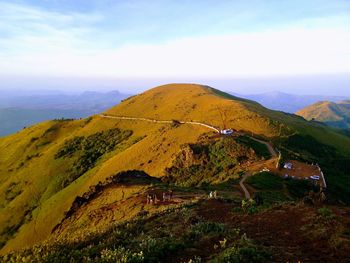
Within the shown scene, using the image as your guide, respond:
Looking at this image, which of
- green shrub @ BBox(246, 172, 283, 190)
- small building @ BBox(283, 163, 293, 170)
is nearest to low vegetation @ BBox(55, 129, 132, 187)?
small building @ BBox(283, 163, 293, 170)

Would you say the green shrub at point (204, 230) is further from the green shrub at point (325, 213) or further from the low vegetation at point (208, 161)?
the low vegetation at point (208, 161)

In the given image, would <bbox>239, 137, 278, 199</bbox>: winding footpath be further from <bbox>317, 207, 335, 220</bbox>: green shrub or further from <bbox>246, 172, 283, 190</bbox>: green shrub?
<bbox>317, 207, 335, 220</bbox>: green shrub

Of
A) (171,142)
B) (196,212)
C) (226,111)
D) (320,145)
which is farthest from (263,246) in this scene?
(226,111)

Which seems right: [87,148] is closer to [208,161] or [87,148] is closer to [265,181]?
[208,161]

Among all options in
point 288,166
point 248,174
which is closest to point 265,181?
point 248,174

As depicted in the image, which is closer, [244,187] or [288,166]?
[244,187]

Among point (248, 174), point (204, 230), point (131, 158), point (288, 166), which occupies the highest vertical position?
point (204, 230)

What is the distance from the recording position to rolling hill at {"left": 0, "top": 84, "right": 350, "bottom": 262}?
4094 centimetres

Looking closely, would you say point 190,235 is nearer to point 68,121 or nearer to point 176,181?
point 176,181

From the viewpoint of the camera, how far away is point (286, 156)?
56562mm

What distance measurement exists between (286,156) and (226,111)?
3537 centimetres

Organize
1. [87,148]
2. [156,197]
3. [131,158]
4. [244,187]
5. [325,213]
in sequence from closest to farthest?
1. [325,213]
2. [156,197]
3. [244,187]
4. [131,158]
5. [87,148]

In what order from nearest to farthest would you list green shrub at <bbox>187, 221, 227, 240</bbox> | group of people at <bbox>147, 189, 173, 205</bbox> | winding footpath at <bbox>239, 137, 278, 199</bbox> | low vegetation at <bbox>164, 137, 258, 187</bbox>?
green shrub at <bbox>187, 221, 227, 240</bbox> < group of people at <bbox>147, 189, 173, 205</bbox> < winding footpath at <bbox>239, 137, 278, 199</bbox> < low vegetation at <bbox>164, 137, 258, 187</bbox>

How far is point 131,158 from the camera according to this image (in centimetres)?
7606
